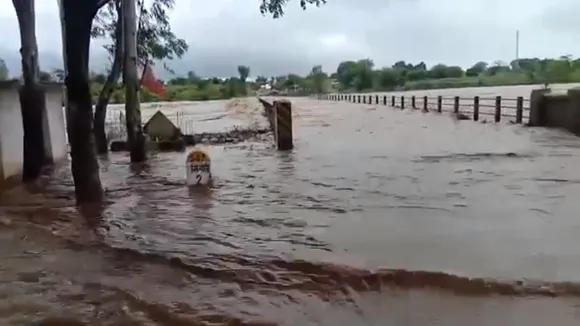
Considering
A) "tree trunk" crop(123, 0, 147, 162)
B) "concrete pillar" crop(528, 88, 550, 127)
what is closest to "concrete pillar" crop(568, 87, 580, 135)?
"concrete pillar" crop(528, 88, 550, 127)

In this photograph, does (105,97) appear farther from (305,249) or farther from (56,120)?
(305,249)

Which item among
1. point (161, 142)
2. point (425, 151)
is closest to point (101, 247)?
point (425, 151)

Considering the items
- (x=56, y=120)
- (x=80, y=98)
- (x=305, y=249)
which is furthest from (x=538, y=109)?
(x=305, y=249)

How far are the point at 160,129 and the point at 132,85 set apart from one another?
4516mm

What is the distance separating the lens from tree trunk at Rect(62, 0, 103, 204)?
28.1ft

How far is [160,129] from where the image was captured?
64.5 ft

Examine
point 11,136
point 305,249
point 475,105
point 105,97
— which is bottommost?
point 305,249

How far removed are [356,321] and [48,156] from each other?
31.2 feet

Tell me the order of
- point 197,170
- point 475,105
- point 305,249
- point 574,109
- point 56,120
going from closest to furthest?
point 305,249 → point 197,170 → point 56,120 → point 574,109 → point 475,105

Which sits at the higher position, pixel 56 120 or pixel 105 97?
pixel 105 97

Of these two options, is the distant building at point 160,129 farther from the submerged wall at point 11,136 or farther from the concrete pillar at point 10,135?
the concrete pillar at point 10,135

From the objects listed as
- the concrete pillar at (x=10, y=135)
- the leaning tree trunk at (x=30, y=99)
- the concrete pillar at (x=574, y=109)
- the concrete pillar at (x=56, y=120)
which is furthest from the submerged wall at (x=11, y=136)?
the concrete pillar at (x=574, y=109)

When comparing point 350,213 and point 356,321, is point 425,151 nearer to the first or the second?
point 350,213

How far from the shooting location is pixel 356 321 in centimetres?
454
